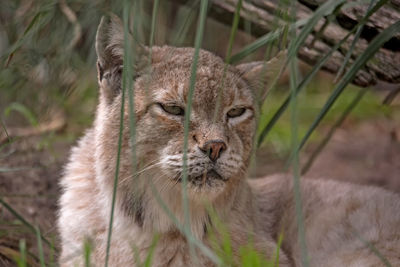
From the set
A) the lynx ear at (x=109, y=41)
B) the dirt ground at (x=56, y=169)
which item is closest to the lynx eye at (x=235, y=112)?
the lynx ear at (x=109, y=41)

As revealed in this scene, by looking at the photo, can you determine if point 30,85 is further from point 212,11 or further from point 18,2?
point 212,11

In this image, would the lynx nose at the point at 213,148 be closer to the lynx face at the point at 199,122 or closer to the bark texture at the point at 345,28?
the lynx face at the point at 199,122

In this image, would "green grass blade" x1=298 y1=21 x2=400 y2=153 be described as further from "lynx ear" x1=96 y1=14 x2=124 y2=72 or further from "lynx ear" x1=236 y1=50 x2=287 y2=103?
"lynx ear" x1=96 y1=14 x2=124 y2=72

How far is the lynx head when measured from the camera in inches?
120

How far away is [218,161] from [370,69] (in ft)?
4.56

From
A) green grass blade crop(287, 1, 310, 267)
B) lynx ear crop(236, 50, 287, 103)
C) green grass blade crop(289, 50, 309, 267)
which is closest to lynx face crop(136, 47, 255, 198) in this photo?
lynx ear crop(236, 50, 287, 103)

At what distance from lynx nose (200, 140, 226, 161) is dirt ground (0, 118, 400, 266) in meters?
1.04

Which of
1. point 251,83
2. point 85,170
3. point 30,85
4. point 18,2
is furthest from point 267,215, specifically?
point 18,2

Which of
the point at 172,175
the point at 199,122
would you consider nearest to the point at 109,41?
the point at 199,122

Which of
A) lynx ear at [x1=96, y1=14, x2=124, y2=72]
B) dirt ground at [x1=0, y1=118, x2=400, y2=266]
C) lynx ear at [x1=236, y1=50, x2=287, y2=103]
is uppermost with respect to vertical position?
lynx ear at [x1=96, y1=14, x2=124, y2=72]

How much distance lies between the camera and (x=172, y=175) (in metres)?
3.05

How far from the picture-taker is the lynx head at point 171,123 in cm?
304

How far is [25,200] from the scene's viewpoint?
15.4 ft

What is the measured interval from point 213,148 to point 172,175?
0.84ft
